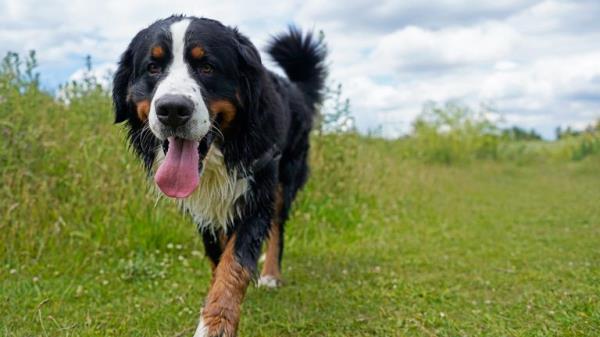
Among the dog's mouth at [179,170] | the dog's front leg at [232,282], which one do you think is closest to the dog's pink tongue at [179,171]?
the dog's mouth at [179,170]

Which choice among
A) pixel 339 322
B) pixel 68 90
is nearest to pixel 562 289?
pixel 339 322

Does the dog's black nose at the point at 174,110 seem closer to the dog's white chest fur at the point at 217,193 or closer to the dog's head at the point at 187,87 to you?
the dog's head at the point at 187,87

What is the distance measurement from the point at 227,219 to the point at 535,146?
65.7 feet

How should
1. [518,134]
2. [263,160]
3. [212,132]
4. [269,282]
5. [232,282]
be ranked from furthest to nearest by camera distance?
1. [518,134]
2. [269,282]
3. [263,160]
4. [212,132]
5. [232,282]

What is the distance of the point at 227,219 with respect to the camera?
11.1ft

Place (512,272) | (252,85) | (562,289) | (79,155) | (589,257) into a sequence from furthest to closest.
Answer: (79,155) → (589,257) → (512,272) → (562,289) → (252,85)

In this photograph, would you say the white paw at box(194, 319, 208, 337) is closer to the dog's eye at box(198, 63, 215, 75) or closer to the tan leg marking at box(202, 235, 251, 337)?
the tan leg marking at box(202, 235, 251, 337)

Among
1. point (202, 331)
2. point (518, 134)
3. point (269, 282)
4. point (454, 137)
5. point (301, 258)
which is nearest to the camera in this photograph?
point (202, 331)

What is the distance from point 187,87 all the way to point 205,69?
0.27 m

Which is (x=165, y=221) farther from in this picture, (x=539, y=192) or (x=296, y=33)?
(x=539, y=192)

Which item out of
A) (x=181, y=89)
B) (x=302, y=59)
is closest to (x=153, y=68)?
(x=181, y=89)

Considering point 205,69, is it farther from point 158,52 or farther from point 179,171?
point 179,171

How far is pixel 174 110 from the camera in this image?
2619mm

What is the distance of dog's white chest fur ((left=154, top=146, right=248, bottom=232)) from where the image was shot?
3.25 m
